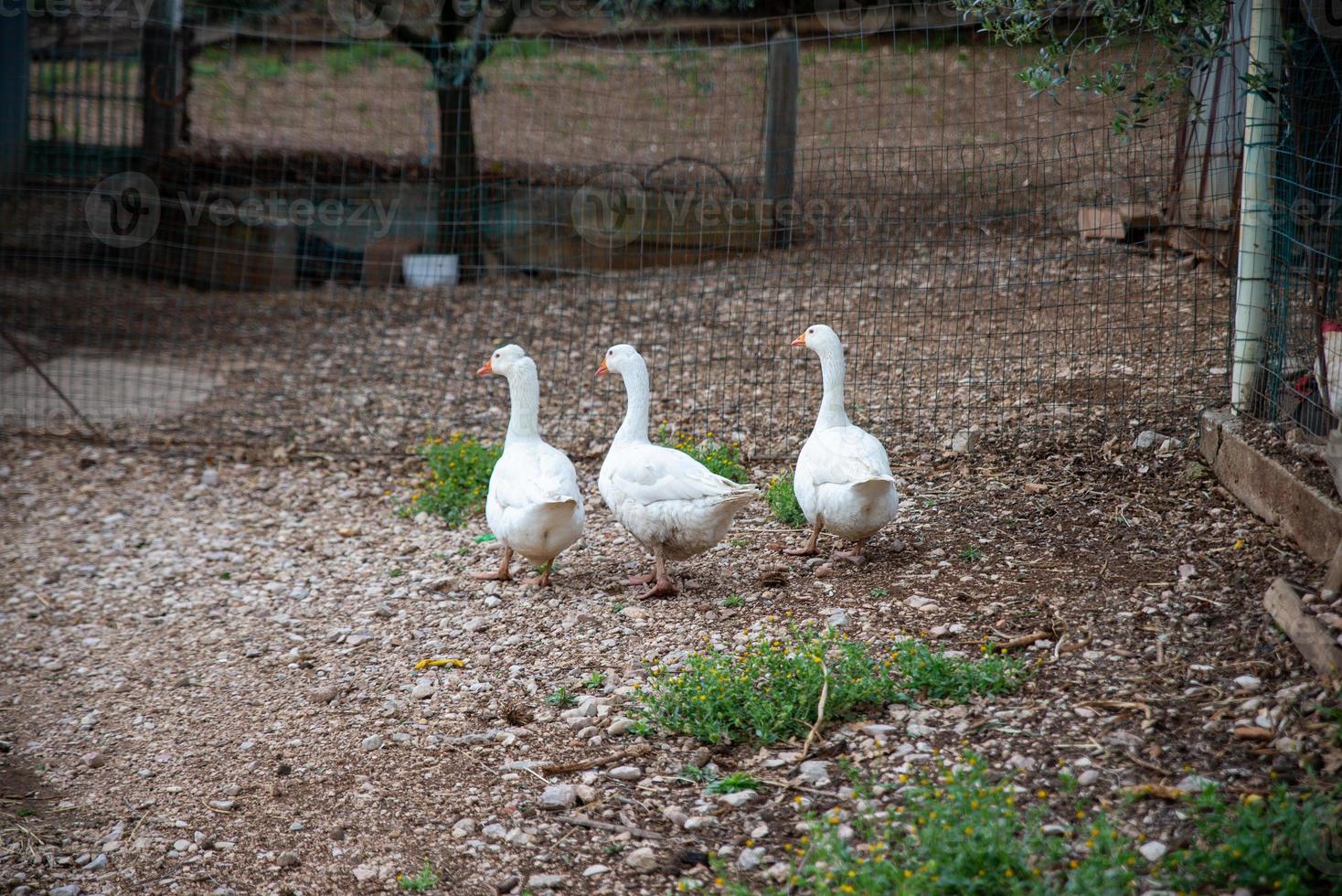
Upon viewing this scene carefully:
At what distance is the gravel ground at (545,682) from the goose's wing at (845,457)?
51 centimetres

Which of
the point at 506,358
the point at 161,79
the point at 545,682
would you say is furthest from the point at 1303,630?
the point at 161,79

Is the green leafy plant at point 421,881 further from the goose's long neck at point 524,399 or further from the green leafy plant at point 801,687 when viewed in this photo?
the goose's long neck at point 524,399

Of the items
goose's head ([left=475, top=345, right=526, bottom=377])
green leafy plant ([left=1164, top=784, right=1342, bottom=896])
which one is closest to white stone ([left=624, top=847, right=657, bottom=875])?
green leafy plant ([left=1164, top=784, right=1342, bottom=896])

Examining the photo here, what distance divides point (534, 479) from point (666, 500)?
698 millimetres

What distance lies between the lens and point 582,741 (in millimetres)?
4000

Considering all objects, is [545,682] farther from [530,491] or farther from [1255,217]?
[1255,217]

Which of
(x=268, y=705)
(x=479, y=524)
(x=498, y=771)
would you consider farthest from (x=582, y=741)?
(x=479, y=524)

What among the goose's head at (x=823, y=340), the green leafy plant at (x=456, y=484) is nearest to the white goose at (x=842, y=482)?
the goose's head at (x=823, y=340)

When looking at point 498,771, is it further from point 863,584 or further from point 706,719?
point 863,584

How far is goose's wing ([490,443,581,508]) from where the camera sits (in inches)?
197

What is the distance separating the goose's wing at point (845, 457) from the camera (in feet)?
15.5

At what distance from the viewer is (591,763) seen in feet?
12.5

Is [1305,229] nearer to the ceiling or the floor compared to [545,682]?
nearer to the ceiling

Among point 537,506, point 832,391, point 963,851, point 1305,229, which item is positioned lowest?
point 963,851
